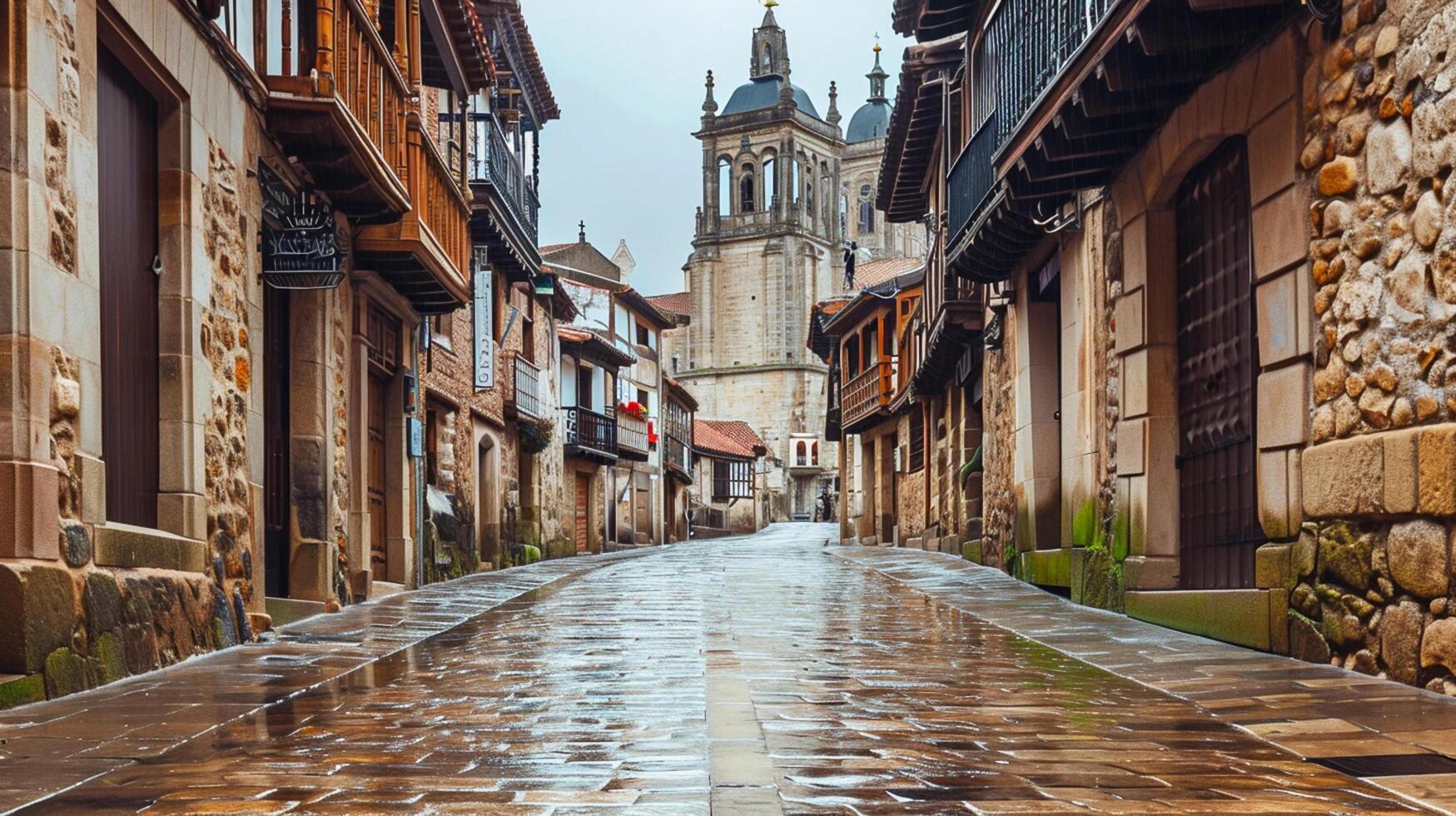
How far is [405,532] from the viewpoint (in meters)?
16.2

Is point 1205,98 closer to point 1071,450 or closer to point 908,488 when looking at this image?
point 1071,450

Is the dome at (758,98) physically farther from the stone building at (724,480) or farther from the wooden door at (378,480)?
the wooden door at (378,480)

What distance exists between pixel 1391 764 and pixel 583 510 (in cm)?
3308

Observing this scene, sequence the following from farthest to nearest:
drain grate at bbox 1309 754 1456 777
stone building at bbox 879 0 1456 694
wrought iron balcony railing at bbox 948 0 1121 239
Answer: wrought iron balcony railing at bbox 948 0 1121 239
stone building at bbox 879 0 1456 694
drain grate at bbox 1309 754 1456 777

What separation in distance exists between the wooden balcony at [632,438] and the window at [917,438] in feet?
32.1

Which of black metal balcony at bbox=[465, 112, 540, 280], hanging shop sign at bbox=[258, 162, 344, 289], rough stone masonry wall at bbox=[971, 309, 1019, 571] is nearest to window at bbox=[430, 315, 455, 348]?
black metal balcony at bbox=[465, 112, 540, 280]

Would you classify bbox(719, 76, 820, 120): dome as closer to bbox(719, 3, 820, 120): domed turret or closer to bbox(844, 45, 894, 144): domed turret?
bbox(719, 3, 820, 120): domed turret

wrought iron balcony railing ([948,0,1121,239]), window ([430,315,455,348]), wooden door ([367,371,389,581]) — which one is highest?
wrought iron balcony railing ([948,0,1121,239])

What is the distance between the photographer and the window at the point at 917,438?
98.4 ft

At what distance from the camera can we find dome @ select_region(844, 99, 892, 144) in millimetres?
110188

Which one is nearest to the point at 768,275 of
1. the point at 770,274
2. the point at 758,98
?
the point at 770,274

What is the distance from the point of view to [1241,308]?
29.5 ft

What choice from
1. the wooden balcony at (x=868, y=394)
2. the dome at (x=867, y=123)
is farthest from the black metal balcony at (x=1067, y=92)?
the dome at (x=867, y=123)

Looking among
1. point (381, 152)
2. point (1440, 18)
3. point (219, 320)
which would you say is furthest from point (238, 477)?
point (1440, 18)
